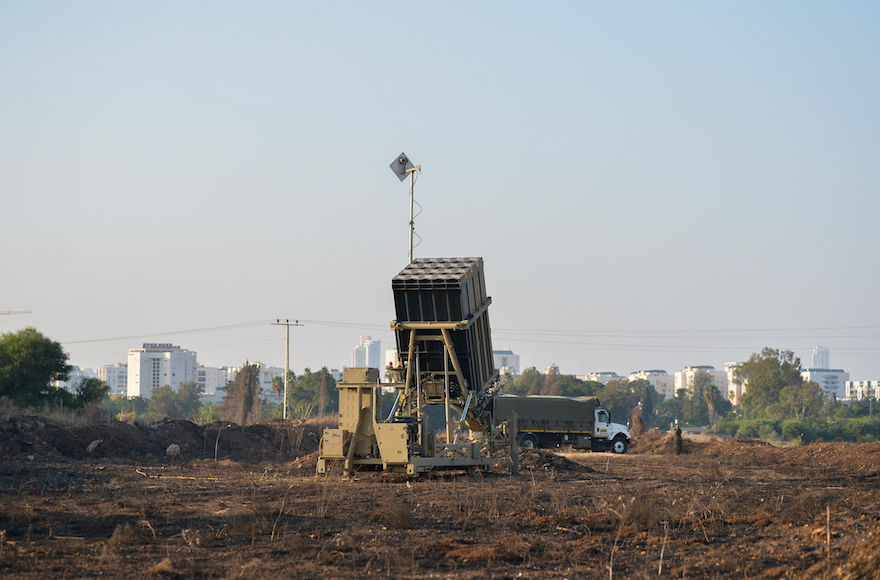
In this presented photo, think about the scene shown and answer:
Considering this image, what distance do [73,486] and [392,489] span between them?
7.78m

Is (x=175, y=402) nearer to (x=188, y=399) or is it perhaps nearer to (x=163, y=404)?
(x=163, y=404)

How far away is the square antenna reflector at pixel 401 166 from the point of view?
33.0 metres

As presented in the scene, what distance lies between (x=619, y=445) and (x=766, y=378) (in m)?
107

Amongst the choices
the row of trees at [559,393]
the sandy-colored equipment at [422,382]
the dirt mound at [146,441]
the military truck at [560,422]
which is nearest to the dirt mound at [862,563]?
the sandy-colored equipment at [422,382]

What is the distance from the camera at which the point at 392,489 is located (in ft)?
77.6

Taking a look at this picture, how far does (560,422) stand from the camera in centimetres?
5497

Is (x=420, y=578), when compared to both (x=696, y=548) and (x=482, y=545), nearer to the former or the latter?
(x=482, y=545)

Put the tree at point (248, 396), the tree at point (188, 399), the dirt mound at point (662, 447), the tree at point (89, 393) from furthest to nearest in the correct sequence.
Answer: the tree at point (188, 399) → the tree at point (248, 396) → the tree at point (89, 393) → the dirt mound at point (662, 447)

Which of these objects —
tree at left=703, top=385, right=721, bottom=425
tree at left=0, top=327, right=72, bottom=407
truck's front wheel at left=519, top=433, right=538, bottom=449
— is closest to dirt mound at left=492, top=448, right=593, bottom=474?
truck's front wheel at left=519, top=433, right=538, bottom=449

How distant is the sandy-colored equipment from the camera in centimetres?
2648

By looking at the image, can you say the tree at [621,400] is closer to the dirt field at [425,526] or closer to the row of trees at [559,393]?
the row of trees at [559,393]

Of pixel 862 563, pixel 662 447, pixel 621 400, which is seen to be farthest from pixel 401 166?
pixel 621 400

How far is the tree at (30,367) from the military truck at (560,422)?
92.5 ft

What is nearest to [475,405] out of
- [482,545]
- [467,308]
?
[467,308]
